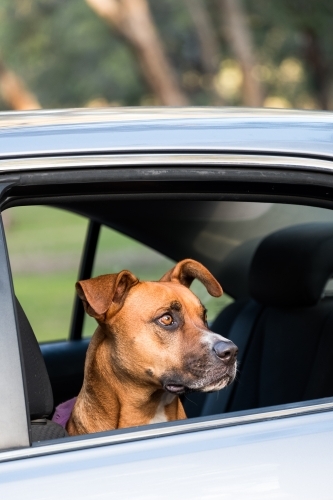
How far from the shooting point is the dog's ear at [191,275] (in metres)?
3.22

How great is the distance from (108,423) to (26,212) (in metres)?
25.1

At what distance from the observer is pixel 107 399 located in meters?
3.05

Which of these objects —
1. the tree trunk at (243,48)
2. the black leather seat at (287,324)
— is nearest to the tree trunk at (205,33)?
the tree trunk at (243,48)

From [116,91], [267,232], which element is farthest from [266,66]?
[267,232]

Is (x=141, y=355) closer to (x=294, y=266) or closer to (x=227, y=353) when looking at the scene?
(x=227, y=353)

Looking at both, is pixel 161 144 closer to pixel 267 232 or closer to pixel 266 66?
pixel 267 232

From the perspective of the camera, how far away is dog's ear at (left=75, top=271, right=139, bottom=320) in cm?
292

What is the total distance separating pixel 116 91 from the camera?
90.2 ft

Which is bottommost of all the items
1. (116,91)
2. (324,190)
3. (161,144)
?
(324,190)

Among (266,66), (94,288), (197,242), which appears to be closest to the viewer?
(94,288)

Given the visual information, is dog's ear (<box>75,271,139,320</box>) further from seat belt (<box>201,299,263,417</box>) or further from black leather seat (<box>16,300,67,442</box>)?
seat belt (<box>201,299,263,417</box>)

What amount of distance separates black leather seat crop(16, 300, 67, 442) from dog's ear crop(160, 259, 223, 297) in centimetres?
104

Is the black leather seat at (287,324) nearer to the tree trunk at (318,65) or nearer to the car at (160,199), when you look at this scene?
the car at (160,199)

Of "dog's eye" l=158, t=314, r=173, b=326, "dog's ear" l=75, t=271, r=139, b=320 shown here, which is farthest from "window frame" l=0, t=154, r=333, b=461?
"dog's eye" l=158, t=314, r=173, b=326
